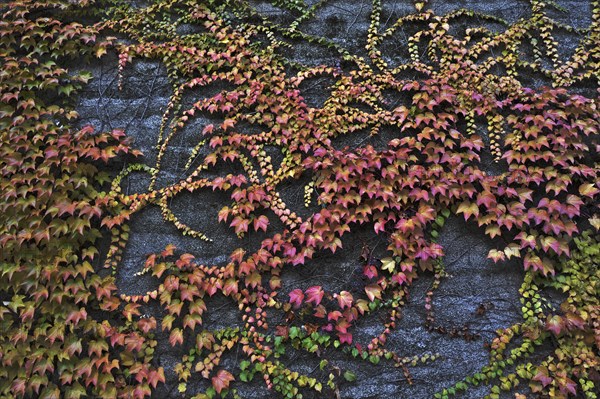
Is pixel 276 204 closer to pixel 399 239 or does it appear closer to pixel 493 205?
pixel 399 239

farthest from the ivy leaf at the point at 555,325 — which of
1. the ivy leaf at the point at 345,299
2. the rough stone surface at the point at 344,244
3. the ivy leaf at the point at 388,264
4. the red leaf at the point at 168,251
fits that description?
the red leaf at the point at 168,251

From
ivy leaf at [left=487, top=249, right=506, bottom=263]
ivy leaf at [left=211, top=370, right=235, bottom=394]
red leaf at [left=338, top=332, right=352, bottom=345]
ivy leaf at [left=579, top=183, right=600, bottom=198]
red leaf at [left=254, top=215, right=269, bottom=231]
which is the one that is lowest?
ivy leaf at [left=211, top=370, right=235, bottom=394]

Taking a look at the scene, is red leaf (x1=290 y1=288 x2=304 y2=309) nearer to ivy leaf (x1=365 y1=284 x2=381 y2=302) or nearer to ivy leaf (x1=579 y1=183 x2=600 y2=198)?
ivy leaf (x1=365 y1=284 x2=381 y2=302)

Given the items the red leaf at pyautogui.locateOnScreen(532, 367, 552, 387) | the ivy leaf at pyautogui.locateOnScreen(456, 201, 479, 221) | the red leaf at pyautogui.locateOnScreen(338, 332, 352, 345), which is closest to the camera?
the red leaf at pyautogui.locateOnScreen(532, 367, 552, 387)

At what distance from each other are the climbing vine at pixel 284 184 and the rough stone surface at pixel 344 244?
5 cm

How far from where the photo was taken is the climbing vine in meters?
2.82

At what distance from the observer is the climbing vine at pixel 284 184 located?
2824 millimetres

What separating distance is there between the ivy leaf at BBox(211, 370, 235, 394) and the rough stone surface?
0.08 m

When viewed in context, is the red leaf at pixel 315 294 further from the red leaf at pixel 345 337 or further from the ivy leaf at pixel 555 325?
the ivy leaf at pixel 555 325

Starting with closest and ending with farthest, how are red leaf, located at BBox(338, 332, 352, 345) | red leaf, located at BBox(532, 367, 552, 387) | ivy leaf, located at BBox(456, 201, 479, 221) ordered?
red leaf, located at BBox(532, 367, 552, 387) → red leaf, located at BBox(338, 332, 352, 345) → ivy leaf, located at BBox(456, 201, 479, 221)

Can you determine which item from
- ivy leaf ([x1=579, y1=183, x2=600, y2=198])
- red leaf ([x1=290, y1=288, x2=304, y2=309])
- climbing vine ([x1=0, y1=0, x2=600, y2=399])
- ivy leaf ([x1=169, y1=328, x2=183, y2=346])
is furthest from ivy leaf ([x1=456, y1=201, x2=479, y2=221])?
ivy leaf ([x1=169, y1=328, x2=183, y2=346])

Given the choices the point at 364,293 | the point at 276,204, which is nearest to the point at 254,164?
the point at 276,204

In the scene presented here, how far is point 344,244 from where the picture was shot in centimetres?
301

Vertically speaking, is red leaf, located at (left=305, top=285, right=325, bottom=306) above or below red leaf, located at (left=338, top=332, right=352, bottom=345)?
above
